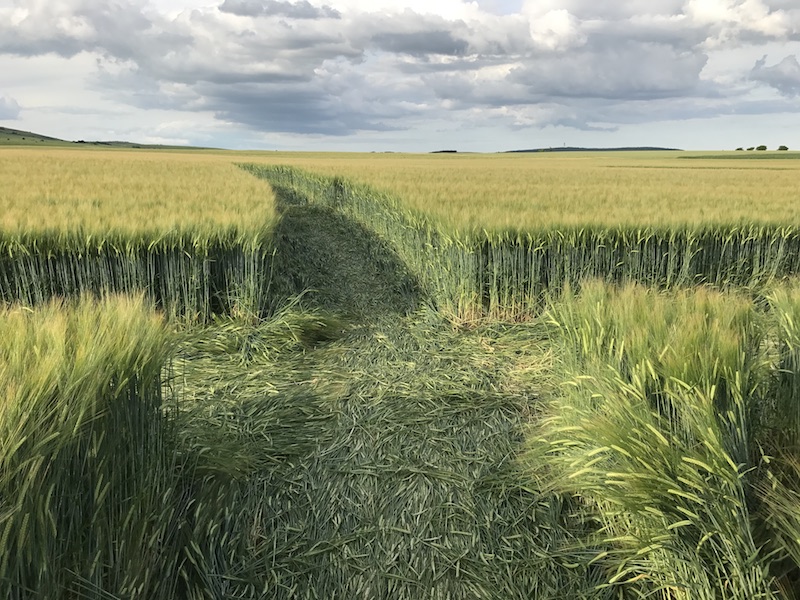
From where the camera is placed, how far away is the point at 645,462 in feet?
6.07

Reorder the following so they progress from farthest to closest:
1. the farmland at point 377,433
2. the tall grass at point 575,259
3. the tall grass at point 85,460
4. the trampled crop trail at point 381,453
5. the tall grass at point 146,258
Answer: the tall grass at point 575,259
the tall grass at point 146,258
the trampled crop trail at point 381,453
the farmland at point 377,433
the tall grass at point 85,460

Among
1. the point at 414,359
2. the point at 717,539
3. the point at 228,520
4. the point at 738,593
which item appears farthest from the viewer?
the point at 414,359

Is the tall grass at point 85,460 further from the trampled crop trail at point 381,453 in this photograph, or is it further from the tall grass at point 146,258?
the tall grass at point 146,258

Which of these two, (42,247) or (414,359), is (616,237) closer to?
(414,359)

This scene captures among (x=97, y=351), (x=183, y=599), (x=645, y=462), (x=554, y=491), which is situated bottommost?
(x=183, y=599)

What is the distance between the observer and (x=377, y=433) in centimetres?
324

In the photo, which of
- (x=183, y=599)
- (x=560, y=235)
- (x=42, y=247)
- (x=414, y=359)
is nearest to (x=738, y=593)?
(x=183, y=599)

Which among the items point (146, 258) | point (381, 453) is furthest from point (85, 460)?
point (146, 258)

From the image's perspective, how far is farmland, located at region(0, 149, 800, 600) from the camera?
5.42ft

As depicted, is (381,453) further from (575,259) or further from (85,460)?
(575,259)

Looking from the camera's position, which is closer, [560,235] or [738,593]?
[738,593]

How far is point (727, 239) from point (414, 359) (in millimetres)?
4340

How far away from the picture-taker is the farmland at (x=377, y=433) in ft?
5.42

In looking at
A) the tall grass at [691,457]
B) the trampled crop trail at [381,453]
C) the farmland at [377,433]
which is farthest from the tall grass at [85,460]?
the tall grass at [691,457]
